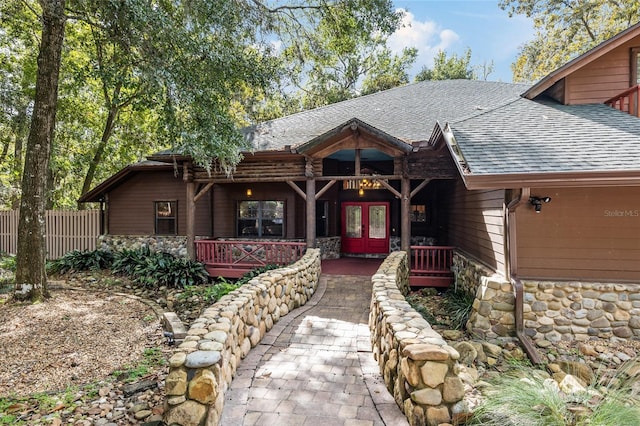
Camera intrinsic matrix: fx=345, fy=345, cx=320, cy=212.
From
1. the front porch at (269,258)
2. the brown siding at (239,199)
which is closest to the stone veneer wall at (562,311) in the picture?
the front porch at (269,258)

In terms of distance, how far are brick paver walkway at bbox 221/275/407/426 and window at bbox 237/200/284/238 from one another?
5.27m

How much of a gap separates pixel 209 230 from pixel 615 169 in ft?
33.7

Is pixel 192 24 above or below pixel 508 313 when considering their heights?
above

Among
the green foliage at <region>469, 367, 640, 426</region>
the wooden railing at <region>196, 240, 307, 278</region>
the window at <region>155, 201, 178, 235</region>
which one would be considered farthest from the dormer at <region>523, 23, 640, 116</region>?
the window at <region>155, 201, 178, 235</region>

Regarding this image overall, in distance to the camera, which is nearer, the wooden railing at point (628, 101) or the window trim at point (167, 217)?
the wooden railing at point (628, 101)

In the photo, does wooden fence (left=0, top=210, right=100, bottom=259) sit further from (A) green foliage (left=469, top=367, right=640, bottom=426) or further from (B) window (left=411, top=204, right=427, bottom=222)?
(A) green foliage (left=469, top=367, right=640, bottom=426)

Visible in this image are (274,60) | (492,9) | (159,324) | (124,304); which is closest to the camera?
(159,324)

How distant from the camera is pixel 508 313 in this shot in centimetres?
568

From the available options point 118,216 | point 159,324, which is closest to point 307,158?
point 159,324

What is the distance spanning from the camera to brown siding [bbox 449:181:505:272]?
6.27m

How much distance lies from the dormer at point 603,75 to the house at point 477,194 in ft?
0.08

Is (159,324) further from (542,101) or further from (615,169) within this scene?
(542,101)

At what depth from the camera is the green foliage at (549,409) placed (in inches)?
98.9

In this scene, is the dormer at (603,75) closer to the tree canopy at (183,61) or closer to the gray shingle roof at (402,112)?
the gray shingle roof at (402,112)
